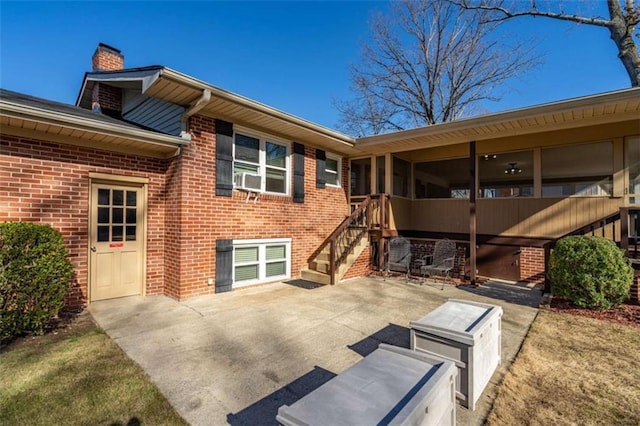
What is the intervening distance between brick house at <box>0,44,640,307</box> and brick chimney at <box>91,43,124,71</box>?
0.03 meters

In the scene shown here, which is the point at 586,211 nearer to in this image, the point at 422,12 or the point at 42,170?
the point at 42,170

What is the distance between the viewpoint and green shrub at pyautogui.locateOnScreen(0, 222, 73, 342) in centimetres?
374

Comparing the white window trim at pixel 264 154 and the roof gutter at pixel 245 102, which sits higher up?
the roof gutter at pixel 245 102

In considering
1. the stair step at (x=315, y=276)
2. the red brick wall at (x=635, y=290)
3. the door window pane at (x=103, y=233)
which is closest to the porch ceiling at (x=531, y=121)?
the red brick wall at (x=635, y=290)

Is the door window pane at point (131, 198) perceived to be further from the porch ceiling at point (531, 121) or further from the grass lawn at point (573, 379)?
the grass lawn at point (573, 379)

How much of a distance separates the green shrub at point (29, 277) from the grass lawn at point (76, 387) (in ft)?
0.93

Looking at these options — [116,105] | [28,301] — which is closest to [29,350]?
[28,301]

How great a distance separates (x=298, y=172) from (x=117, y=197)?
3.90 meters

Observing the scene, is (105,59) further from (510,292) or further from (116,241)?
(510,292)

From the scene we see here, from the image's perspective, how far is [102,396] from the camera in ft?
8.61

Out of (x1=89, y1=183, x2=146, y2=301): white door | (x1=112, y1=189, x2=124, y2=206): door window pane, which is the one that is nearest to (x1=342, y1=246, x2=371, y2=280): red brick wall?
(x1=89, y1=183, x2=146, y2=301): white door

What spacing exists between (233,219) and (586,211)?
26.6 ft

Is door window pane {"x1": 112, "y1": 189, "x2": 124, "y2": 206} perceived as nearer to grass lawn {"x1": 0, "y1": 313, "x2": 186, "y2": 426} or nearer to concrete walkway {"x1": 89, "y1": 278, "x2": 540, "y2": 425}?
concrete walkway {"x1": 89, "y1": 278, "x2": 540, "y2": 425}

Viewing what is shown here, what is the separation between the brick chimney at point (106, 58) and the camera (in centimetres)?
826
